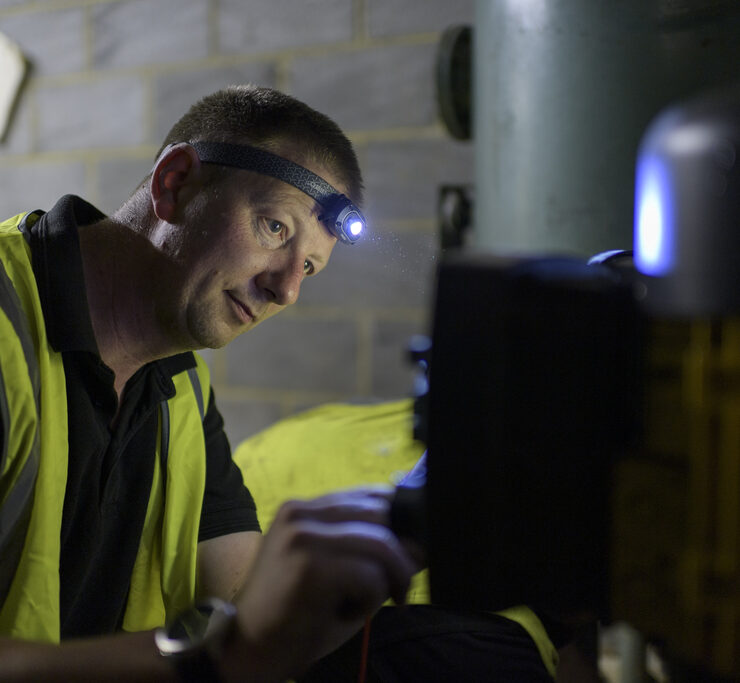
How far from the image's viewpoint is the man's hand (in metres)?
0.45

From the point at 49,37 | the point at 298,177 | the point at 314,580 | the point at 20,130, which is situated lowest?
the point at 314,580

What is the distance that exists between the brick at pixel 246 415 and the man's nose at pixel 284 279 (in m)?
1.04

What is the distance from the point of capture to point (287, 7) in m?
1.88

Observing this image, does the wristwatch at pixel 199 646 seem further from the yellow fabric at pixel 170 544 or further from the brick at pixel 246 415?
the brick at pixel 246 415

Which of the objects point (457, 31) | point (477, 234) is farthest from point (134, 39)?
point (477, 234)

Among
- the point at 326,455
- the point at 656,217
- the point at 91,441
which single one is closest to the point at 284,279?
the point at 91,441

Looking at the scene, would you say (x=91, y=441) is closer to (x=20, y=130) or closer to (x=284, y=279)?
(x=284, y=279)

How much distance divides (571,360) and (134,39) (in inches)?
75.1

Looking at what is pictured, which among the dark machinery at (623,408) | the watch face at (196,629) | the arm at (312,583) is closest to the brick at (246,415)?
the watch face at (196,629)

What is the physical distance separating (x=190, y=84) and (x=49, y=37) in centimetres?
35

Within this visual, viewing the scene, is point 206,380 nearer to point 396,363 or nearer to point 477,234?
point 477,234

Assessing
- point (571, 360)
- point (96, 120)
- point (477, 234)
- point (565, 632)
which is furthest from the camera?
point (96, 120)

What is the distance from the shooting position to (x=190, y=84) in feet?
6.36

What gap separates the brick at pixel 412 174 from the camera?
178 centimetres
